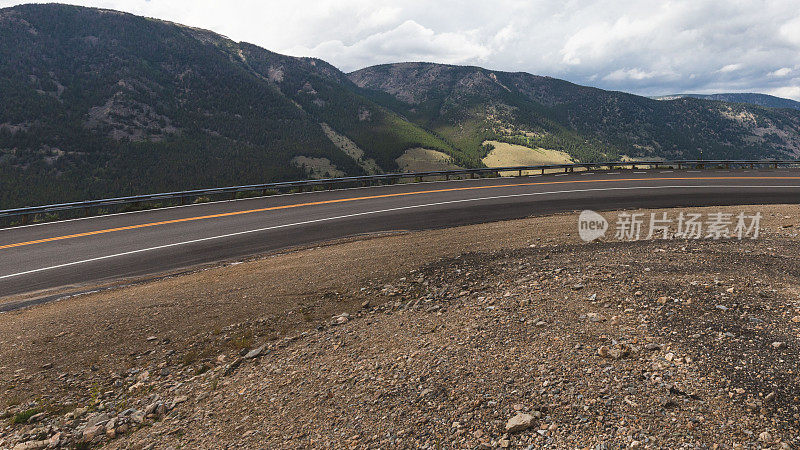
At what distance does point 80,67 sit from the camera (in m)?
159

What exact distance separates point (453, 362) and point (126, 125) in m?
177

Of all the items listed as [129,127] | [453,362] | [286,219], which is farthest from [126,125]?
[453,362]

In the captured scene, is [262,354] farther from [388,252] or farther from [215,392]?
[388,252]

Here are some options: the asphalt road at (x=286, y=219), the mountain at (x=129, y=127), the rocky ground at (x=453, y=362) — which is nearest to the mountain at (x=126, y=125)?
the mountain at (x=129, y=127)

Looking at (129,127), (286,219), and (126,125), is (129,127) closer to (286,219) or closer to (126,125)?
(126,125)

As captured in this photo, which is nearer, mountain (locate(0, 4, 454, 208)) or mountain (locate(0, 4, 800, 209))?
mountain (locate(0, 4, 454, 208))

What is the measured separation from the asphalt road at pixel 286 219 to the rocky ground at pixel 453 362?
9.67 ft

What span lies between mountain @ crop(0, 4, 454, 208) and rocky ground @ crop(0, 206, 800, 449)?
123 m

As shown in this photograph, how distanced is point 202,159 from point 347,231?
478 ft

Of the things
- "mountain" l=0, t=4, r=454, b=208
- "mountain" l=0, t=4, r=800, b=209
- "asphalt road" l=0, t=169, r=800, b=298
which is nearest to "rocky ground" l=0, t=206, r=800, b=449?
"asphalt road" l=0, t=169, r=800, b=298

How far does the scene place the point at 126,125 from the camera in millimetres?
139125

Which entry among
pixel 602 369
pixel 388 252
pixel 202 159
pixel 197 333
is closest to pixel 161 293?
pixel 197 333

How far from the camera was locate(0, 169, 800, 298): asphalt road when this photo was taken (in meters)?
10.9

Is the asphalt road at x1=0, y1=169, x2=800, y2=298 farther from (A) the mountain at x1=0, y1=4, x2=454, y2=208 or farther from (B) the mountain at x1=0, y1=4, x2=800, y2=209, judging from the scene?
(B) the mountain at x1=0, y1=4, x2=800, y2=209
